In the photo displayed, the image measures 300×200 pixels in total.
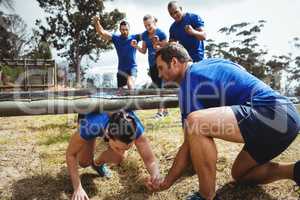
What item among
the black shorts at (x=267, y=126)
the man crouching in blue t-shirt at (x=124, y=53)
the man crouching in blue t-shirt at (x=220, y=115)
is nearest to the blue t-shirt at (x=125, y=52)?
the man crouching in blue t-shirt at (x=124, y=53)

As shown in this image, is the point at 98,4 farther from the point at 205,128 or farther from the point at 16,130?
the point at 205,128

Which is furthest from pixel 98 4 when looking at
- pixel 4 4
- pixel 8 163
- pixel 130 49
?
pixel 8 163

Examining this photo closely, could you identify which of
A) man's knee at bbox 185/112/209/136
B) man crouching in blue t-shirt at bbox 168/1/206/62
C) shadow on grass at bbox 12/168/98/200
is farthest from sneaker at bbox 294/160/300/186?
man crouching in blue t-shirt at bbox 168/1/206/62

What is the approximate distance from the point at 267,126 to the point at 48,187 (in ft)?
6.67

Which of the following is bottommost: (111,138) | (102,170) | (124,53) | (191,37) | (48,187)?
(48,187)

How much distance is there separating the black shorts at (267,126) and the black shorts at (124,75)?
4162 millimetres

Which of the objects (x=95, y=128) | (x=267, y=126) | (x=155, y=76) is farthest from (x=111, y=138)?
(x=155, y=76)

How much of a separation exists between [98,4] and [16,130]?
863 inches

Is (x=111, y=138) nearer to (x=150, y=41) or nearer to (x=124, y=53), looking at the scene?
(x=150, y=41)

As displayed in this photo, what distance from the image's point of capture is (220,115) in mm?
2498

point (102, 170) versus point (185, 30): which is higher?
point (185, 30)

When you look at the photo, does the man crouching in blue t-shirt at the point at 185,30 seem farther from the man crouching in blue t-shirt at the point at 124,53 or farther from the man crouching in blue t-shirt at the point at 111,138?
the man crouching in blue t-shirt at the point at 111,138

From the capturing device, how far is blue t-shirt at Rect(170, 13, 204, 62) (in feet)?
17.0

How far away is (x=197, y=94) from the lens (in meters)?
2.60
